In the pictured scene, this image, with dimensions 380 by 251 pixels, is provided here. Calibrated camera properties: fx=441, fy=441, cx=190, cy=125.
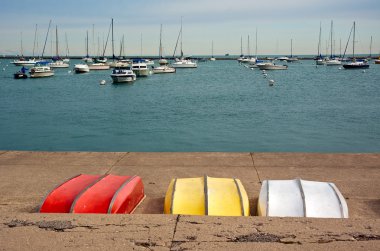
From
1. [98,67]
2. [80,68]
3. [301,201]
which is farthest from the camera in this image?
[98,67]

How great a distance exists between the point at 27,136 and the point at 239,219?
22785 millimetres

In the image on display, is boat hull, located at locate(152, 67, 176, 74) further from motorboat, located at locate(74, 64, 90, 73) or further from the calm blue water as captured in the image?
the calm blue water

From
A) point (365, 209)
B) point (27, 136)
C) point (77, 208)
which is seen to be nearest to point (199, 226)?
point (77, 208)

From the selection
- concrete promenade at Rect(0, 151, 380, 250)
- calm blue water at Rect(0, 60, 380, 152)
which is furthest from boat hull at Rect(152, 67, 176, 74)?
concrete promenade at Rect(0, 151, 380, 250)

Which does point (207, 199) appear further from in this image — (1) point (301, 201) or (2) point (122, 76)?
(2) point (122, 76)

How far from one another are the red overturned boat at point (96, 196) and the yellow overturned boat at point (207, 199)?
1.86 feet

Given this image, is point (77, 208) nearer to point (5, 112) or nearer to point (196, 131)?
point (196, 131)

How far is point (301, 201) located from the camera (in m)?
5.38

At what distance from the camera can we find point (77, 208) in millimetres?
5312

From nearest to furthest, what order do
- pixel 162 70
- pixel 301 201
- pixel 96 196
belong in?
1. pixel 301 201
2. pixel 96 196
3. pixel 162 70

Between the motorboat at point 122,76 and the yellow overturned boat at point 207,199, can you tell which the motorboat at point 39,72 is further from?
the yellow overturned boat at point 207,199

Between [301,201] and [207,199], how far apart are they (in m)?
1.15

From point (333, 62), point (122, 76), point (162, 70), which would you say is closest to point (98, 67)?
point (162, 70)

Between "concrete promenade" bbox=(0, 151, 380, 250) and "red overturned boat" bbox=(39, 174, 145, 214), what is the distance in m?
0.38
